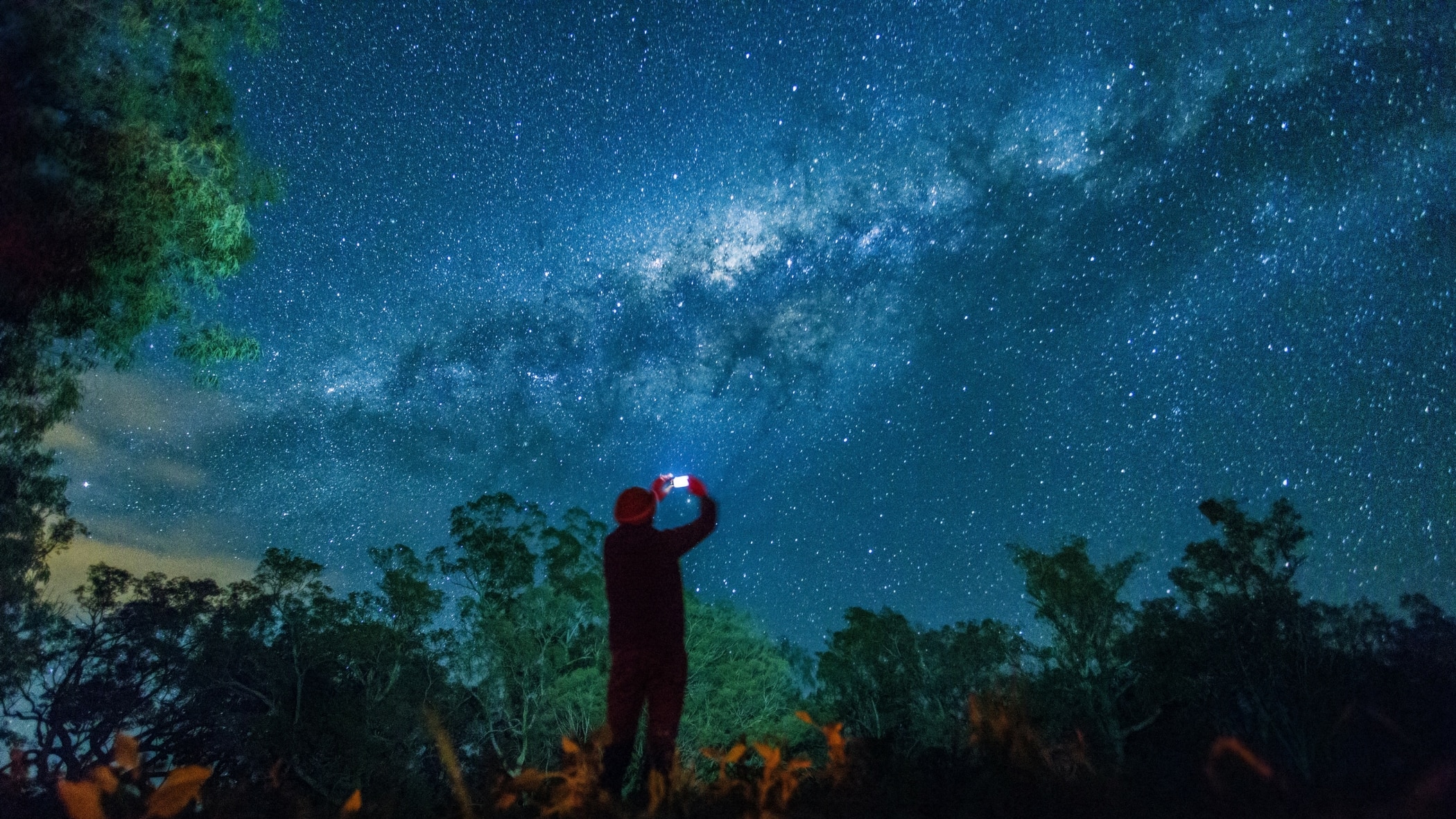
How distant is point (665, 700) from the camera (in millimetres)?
4277

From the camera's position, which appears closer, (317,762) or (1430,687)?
(1430,687)

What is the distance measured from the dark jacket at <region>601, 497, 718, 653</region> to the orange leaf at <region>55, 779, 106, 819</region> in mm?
2748

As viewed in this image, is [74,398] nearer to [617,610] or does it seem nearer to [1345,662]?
[617,610]

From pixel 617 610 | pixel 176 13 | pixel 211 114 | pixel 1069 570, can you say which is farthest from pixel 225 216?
pixel 1069 570

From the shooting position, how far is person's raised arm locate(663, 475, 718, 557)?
188 inches

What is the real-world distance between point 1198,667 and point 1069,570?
879 centimetres

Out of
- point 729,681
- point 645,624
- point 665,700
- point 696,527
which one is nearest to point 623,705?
point 665,700

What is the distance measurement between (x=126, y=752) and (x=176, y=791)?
0.35 m

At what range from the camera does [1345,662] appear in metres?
17.3

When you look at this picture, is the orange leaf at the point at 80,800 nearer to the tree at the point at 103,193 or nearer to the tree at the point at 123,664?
the tree at the point at 103,193

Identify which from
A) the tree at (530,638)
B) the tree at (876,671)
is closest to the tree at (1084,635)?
the tree at (876,671)

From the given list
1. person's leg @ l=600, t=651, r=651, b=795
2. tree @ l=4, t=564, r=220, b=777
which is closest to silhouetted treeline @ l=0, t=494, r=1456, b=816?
tree @ l=4, t=564, r=220, b=777

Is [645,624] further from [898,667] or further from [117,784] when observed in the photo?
[898,667]

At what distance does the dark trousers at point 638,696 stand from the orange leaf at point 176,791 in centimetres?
232
